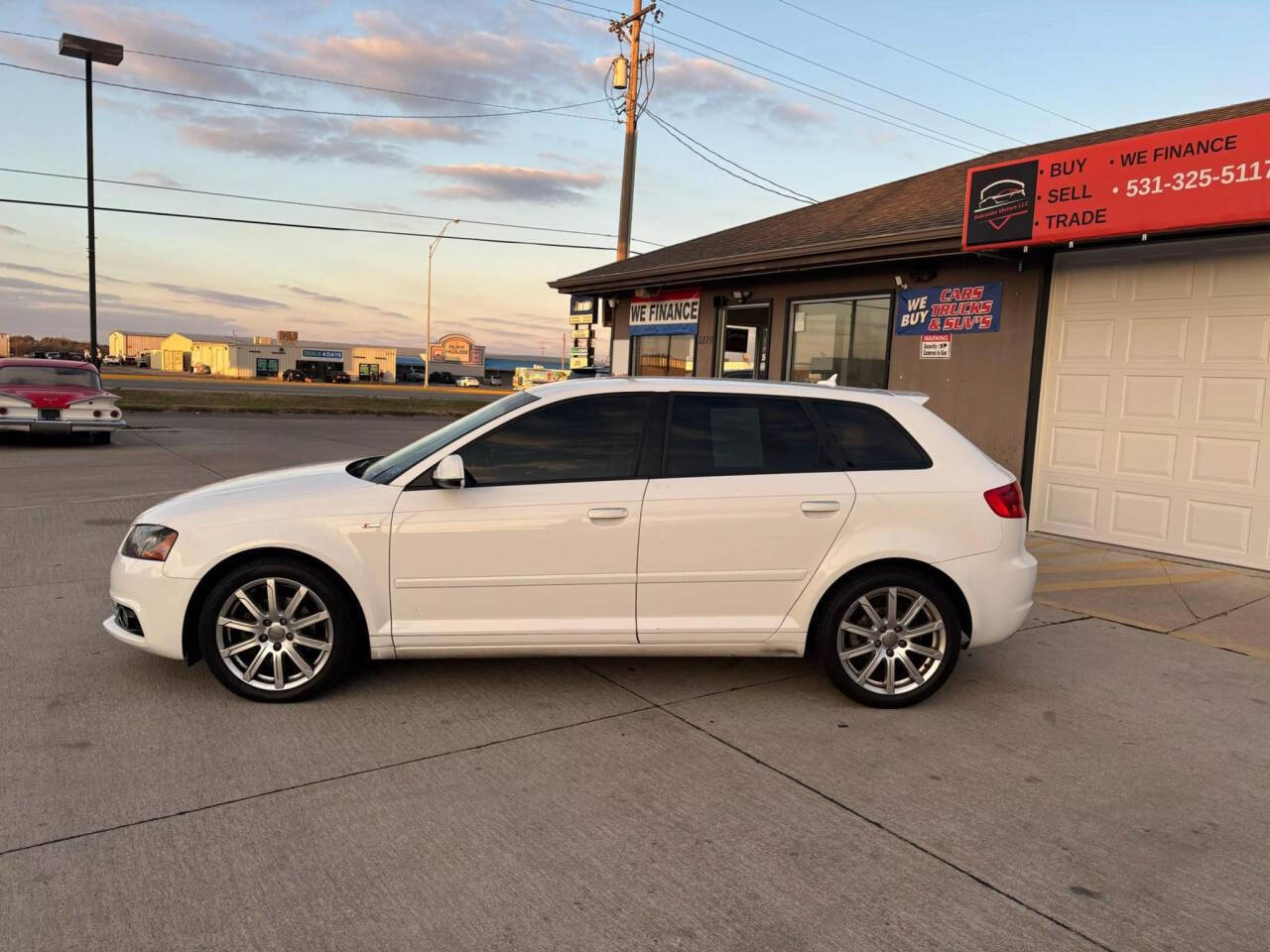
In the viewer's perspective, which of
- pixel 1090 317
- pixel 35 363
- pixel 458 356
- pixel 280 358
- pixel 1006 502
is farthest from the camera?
pixel 458 356

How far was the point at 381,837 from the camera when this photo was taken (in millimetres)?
3279

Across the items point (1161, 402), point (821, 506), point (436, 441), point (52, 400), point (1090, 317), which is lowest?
point (52, 400)

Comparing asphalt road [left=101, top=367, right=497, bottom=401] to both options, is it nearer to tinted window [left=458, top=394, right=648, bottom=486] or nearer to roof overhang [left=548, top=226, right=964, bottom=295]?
roof overhang [left=548, top=226, right=964, bottom=295]

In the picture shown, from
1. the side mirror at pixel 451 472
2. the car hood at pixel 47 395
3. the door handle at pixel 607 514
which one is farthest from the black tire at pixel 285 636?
the car hood at pixel 47 395

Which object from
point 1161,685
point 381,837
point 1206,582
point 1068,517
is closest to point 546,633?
point 381,837

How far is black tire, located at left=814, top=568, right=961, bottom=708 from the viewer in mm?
4625

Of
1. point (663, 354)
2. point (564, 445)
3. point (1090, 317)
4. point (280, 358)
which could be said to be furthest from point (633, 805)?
point (280, 358)

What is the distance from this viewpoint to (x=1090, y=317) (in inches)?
358

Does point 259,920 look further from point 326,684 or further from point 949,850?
point 949,850

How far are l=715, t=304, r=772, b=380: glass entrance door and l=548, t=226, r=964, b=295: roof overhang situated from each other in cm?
63

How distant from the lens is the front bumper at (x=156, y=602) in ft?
14.4

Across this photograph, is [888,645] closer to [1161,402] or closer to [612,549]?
[612,549]

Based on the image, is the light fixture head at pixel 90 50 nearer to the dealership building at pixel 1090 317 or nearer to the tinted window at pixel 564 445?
the dealership building at pixel 1090 317

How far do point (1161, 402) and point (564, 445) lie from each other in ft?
21.4
